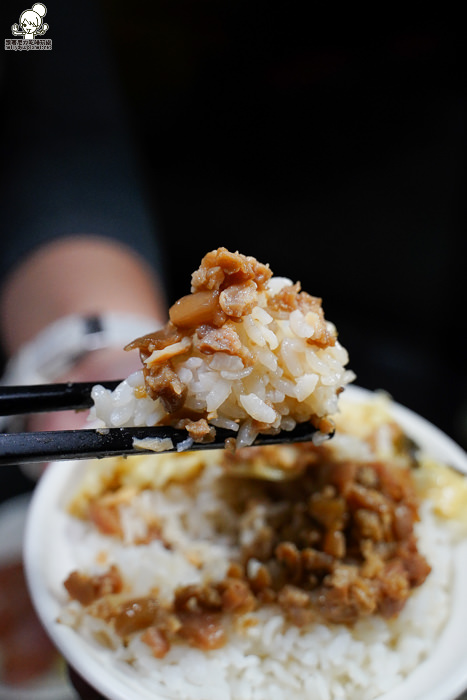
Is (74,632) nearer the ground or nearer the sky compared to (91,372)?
nearer the ground

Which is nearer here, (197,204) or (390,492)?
(390,492)

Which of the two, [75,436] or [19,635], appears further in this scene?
[19,635]

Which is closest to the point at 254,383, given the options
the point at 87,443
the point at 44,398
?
the point at 87,443

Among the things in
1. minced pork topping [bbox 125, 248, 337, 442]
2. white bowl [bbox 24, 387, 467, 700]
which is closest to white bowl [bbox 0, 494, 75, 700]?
white bowl [bbox 24, 387, 467, 700]

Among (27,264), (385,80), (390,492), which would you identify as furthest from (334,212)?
(390,492)

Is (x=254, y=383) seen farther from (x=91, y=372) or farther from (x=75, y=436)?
(x=91, y=372)

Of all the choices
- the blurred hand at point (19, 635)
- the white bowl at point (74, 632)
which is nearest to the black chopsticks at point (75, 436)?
the white bowl at point (74, 632)

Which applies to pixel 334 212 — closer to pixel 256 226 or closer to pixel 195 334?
pixel 256 226

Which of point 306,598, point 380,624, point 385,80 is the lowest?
point 380,624
